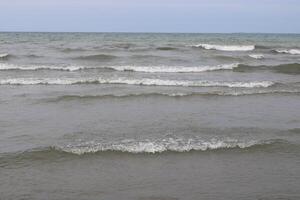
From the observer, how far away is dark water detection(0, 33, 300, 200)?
6215 millimetres

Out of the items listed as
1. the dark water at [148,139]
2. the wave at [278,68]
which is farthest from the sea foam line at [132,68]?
the dark water at [148,139]

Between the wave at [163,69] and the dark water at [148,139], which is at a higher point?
the wave at [163,69]

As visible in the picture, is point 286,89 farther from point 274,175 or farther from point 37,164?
point 37,164

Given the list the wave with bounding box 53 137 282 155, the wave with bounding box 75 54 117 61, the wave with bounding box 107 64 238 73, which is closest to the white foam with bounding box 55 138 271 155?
the wave with bounding box 53 137 282 155

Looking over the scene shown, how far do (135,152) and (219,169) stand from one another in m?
1.52

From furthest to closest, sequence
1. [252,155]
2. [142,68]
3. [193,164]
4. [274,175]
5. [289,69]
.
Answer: [289,69]
[142,68]
[252,155]
[193,164]
[274,175]

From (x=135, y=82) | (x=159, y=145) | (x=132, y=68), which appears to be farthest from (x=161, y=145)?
(x=132, y=68)

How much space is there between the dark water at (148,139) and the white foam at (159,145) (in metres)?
0.02

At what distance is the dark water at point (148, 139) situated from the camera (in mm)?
6215

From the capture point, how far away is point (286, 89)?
49.8 ft

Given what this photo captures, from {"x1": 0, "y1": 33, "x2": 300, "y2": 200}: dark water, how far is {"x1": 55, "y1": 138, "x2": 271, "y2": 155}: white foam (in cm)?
2

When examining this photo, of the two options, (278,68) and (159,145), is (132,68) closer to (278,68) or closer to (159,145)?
(278,68)

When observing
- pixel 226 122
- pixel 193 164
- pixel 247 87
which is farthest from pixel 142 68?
pixel 193 164

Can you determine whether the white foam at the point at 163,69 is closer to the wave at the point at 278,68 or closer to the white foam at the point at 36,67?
the wave at the point at 278,68
